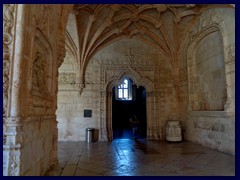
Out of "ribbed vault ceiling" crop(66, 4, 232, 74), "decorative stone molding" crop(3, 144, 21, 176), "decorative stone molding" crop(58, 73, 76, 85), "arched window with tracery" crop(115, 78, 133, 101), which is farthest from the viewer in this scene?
"arched window with tracery" crop(115, 78, 133, 101)

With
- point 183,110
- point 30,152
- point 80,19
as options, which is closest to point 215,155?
point 183,110

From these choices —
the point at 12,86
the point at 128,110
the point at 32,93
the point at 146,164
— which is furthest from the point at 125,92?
the point at 12,86

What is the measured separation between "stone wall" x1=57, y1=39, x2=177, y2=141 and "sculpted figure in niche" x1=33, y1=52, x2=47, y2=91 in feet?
13.5

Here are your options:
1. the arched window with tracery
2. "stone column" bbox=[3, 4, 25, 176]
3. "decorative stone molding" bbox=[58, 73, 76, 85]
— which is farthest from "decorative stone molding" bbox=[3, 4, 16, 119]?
the arched window with tracery

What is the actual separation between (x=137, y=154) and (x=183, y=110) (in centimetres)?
334

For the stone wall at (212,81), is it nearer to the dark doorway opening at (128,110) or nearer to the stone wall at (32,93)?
the stone wall at (32,93)

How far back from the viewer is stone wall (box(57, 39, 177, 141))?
25.6 ft

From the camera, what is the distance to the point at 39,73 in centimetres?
357

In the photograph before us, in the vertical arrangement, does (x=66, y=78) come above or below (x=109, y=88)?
above

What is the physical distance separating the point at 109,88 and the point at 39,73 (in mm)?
4761

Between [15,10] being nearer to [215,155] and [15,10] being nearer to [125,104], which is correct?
[215,155]

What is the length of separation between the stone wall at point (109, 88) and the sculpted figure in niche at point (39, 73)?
412 cm

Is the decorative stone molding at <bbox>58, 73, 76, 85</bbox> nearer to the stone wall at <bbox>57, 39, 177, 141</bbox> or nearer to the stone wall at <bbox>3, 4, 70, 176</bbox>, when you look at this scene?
the stone wall at <bbox>57, 39, 177, 141</bbox>

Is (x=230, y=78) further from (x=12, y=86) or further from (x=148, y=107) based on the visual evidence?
(x=12, y=86)
